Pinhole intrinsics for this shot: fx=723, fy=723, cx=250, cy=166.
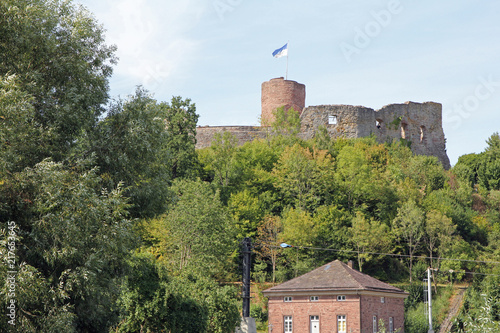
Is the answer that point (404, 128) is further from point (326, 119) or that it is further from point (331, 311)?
point (331, 311)

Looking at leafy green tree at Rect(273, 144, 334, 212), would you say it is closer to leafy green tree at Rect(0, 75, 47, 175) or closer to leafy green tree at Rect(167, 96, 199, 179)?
leafy green tree at Rect(167, 96, 199, 179)

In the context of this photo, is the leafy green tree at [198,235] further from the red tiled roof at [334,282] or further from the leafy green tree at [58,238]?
the leafy green tree at [58,238]

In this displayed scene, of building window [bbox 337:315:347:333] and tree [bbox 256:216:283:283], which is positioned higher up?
tree [bbox 256:216:283:283]

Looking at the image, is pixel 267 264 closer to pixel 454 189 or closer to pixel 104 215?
pixel 454 189

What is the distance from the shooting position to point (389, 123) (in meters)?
64.2

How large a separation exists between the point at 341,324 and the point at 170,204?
68.5 ft

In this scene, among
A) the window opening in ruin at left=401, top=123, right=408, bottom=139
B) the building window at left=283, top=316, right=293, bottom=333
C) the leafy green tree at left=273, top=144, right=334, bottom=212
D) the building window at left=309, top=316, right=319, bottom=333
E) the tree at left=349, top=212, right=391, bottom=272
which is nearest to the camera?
the building window at left=309, top=316, right=319, bottom=333

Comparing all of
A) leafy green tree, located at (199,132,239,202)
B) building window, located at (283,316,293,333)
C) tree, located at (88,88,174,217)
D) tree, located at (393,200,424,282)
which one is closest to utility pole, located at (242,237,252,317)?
tree, located at (88,88,174,217)

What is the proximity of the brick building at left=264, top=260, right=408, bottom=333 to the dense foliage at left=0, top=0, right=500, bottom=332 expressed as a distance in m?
1.99

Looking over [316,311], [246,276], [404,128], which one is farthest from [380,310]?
[404,128]

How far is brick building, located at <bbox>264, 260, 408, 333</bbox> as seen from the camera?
40.3 metres

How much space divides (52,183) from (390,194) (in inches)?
1597

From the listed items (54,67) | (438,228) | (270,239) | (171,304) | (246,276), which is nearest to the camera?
(54,67)

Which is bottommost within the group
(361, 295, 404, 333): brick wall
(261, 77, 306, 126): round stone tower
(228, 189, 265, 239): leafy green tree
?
(361, 295, 404, 333): brick wall
